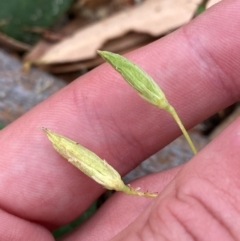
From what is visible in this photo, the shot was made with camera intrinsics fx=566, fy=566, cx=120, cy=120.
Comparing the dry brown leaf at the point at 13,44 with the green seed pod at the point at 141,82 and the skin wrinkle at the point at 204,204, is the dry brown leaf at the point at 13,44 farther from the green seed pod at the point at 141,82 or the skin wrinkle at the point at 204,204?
the skin wrinkle at the point at 204,204

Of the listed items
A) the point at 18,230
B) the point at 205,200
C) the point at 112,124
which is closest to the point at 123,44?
the point at 112,124

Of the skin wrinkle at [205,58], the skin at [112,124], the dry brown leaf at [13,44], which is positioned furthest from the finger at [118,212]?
the dry brown leaf at [13,44]

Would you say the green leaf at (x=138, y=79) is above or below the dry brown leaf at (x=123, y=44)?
above

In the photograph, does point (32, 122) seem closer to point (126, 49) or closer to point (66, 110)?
point (66, 110)

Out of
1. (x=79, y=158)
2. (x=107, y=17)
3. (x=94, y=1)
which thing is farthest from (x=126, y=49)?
(x=79, y=158)

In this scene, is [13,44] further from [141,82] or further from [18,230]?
[141,82]

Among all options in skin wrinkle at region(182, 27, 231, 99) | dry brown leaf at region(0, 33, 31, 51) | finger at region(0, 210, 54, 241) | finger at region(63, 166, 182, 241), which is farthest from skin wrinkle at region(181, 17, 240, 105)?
dry brown leaf at region(0, 33, 31, 51)

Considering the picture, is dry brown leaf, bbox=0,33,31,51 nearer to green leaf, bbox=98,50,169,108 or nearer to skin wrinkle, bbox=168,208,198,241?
green leaf, bbox=98,50,169,108
